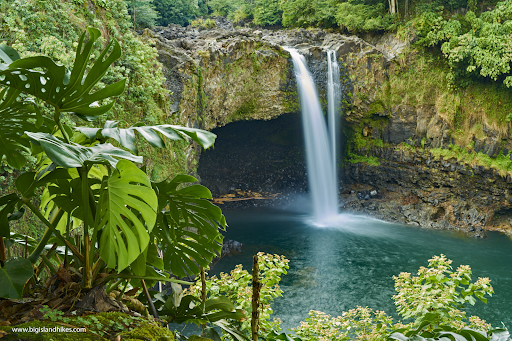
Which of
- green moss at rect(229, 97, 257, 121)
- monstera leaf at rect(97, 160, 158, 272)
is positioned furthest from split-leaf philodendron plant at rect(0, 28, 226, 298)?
green moss at rect(229, 97, 257, 121)

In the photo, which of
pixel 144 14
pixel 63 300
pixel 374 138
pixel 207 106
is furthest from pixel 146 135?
pixel 374 138

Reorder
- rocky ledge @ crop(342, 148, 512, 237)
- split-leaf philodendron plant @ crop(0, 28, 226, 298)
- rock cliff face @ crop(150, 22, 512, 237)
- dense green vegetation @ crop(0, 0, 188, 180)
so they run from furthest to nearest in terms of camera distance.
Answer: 1. rocky ledge @ crop(342, 148, 512, 237)
2. rock cliff face @ crop(150, 22, 512, 237)
3. dense green vegetation @ crop(0, 0, 188, 180)
4. split-leaf philodendron plant @ crop(0, 28, 226, 298)

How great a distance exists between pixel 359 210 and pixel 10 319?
10840mm

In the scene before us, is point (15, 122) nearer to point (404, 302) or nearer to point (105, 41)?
point (404, 302)

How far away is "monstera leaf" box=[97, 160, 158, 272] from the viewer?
0.84 meters

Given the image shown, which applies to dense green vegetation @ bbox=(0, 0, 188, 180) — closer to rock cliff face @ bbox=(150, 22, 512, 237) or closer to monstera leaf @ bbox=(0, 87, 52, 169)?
rock cliff face @ bbox=(150, 22, 512, 237)

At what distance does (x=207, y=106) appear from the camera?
8578 millimetres

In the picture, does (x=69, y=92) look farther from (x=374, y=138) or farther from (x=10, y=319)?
(x=374, y=138)

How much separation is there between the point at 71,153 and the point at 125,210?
20 cm

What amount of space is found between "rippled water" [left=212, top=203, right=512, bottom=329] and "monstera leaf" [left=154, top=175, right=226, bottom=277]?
12.4 ft

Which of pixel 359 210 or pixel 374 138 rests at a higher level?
pixel 374 138

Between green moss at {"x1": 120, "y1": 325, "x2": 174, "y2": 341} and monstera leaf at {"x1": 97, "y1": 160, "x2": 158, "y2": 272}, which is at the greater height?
monstera leaf at {"x1": 97, "y1": 160, "x2": 158, "y2": 272}

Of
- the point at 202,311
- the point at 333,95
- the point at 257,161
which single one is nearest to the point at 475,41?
the point at 333,95

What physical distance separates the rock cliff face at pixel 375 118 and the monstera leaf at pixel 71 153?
22.8 feet
